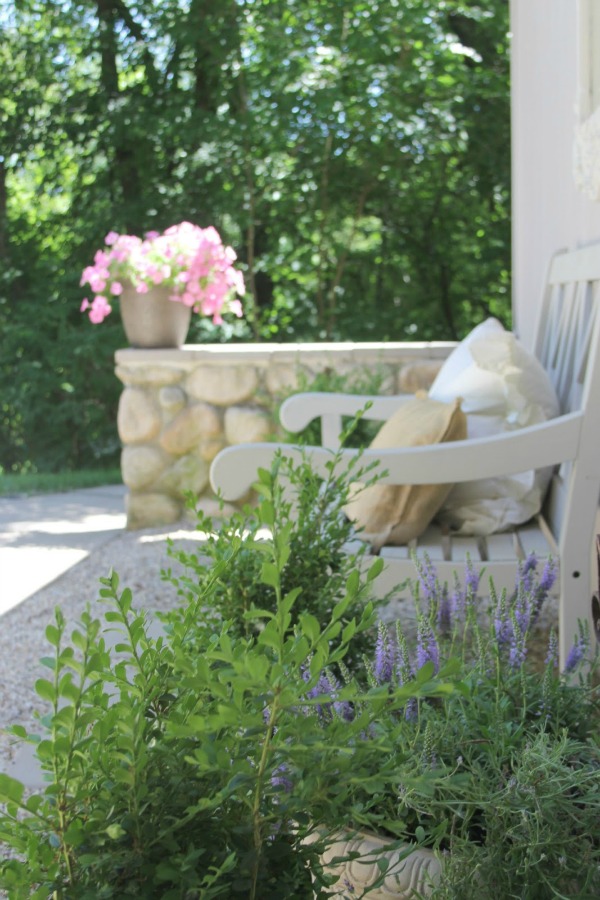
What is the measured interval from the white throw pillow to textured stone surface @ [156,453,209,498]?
7.14 ft

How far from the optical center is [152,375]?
4520 millimetres

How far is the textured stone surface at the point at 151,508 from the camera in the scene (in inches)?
179

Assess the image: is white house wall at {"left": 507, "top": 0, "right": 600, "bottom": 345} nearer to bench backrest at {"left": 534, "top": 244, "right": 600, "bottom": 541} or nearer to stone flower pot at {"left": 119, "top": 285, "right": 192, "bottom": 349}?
bench backrest at {"left": 534, "top": 244, "right": 600, "bottom": 541}

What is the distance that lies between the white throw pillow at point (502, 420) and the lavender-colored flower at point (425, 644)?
953 mm

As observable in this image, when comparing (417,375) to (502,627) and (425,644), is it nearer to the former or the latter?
(502,627)

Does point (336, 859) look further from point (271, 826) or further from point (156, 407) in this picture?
point (156, 407)

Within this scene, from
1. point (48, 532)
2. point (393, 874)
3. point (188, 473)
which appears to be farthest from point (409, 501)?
point (48, 532)

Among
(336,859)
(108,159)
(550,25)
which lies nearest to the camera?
(336,859)

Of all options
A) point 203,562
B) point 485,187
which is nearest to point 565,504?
point 203,562

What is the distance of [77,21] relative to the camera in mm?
7648

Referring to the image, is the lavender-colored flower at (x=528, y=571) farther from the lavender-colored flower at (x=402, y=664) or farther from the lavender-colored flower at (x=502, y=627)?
the lavender-colored flower at (x=402, y=664)

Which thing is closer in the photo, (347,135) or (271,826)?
(271,826)

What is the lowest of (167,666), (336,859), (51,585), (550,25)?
(51,585)

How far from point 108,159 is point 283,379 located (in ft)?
13.7
